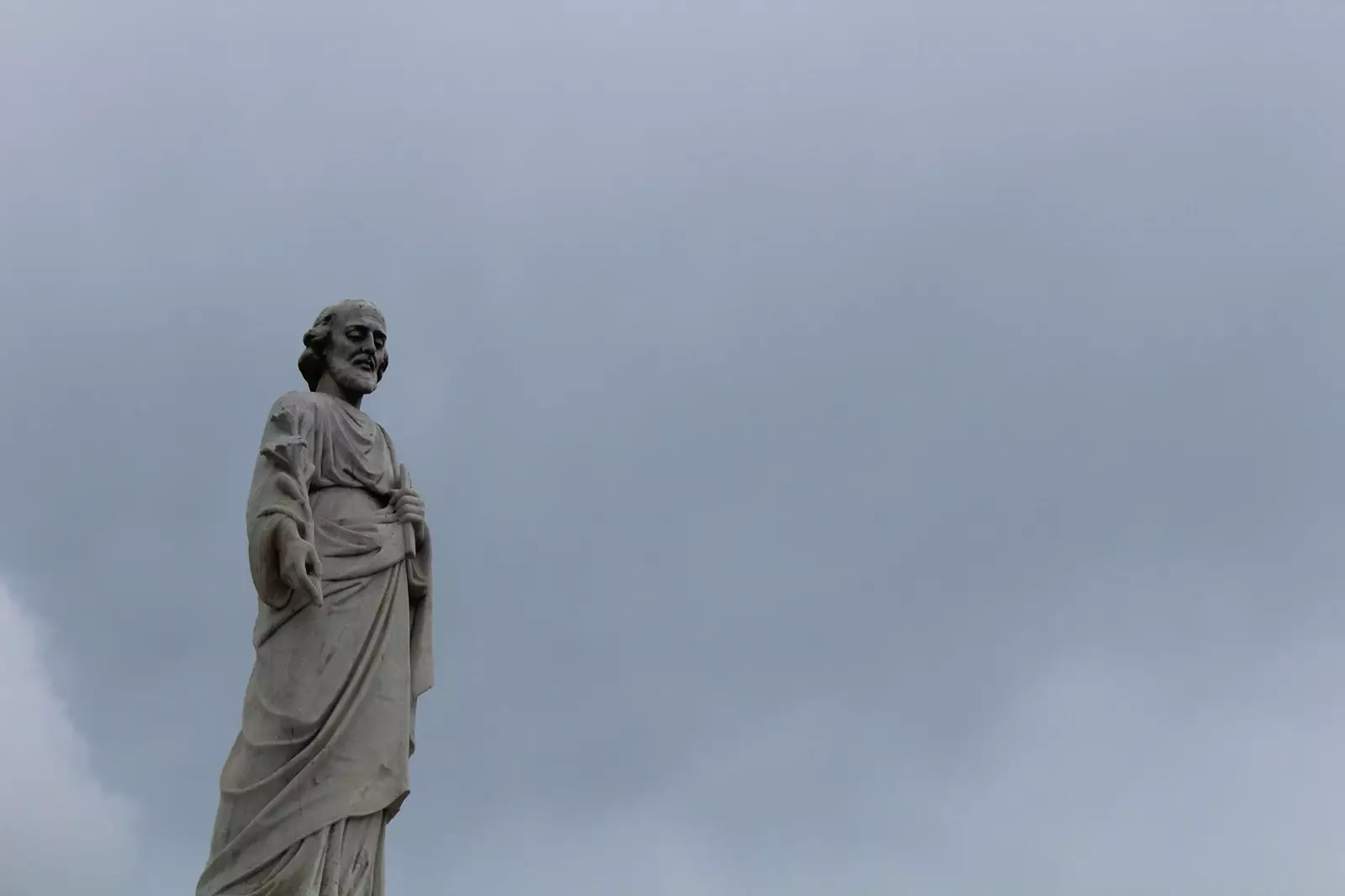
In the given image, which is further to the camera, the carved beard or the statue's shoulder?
the carved beard

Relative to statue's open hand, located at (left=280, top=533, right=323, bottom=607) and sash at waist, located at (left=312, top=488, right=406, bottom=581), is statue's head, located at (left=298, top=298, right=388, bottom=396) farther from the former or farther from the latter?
statue's open hand, located at (left=280, top=533, right=323, bottom=607)

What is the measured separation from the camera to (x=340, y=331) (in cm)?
1492

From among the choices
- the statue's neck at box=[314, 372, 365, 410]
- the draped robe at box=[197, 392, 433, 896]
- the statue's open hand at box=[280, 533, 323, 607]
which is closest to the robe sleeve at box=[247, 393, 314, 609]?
the draped robe at box=[197, 392, 433, 896]

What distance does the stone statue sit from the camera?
1241cm

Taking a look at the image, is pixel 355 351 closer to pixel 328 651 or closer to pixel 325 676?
pixel 328 651

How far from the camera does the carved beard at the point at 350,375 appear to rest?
48.4 feet

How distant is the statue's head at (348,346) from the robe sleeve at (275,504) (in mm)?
1149

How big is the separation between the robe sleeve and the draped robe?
0.01 meters

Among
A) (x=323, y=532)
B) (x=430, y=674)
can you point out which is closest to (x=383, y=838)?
(x=430, y=674)

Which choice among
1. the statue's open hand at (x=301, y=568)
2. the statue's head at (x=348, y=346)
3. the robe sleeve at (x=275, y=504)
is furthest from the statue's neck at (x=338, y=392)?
the statue's open hand at (x=301, y=568)

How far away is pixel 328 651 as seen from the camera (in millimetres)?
13188

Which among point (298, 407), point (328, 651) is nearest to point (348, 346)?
point (298, 407)

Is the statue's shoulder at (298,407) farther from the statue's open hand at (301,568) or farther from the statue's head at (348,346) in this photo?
the statue's open hand at (301,568)

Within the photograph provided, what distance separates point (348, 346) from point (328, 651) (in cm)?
316
